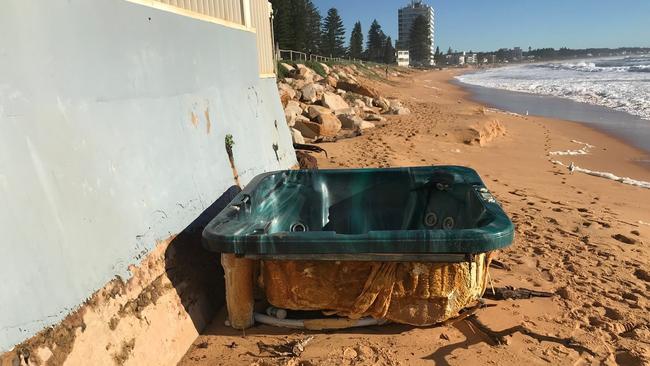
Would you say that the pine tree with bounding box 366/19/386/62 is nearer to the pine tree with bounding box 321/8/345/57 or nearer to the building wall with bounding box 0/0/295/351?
the pine tree with bounding box 321/8/345/57

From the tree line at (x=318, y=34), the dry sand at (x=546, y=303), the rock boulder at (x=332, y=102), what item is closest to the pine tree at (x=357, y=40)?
the tree line at (x=318, y=34)

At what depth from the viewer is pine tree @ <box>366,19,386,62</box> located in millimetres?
89938

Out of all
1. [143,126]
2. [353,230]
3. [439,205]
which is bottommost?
[353,230]

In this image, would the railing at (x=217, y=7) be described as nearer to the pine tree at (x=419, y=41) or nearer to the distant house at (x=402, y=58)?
the distant house at (x=402, y=58)

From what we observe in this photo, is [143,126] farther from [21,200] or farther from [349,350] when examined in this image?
[349,350]

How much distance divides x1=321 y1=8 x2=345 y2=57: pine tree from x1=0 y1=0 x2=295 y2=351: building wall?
208 feet

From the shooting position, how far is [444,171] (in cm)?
443

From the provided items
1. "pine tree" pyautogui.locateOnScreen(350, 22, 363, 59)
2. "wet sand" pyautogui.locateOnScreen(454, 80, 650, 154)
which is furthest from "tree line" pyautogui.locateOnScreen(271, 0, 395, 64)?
"wet sand" pyautogui.locateOnScreen(454, 80, 650, 154)

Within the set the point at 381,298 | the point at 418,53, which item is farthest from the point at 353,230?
the point at 418,53

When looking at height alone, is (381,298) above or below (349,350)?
above

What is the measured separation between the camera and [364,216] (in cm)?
461

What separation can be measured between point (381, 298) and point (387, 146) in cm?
731

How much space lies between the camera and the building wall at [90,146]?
2.13 metres

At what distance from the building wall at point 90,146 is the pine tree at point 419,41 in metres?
108
